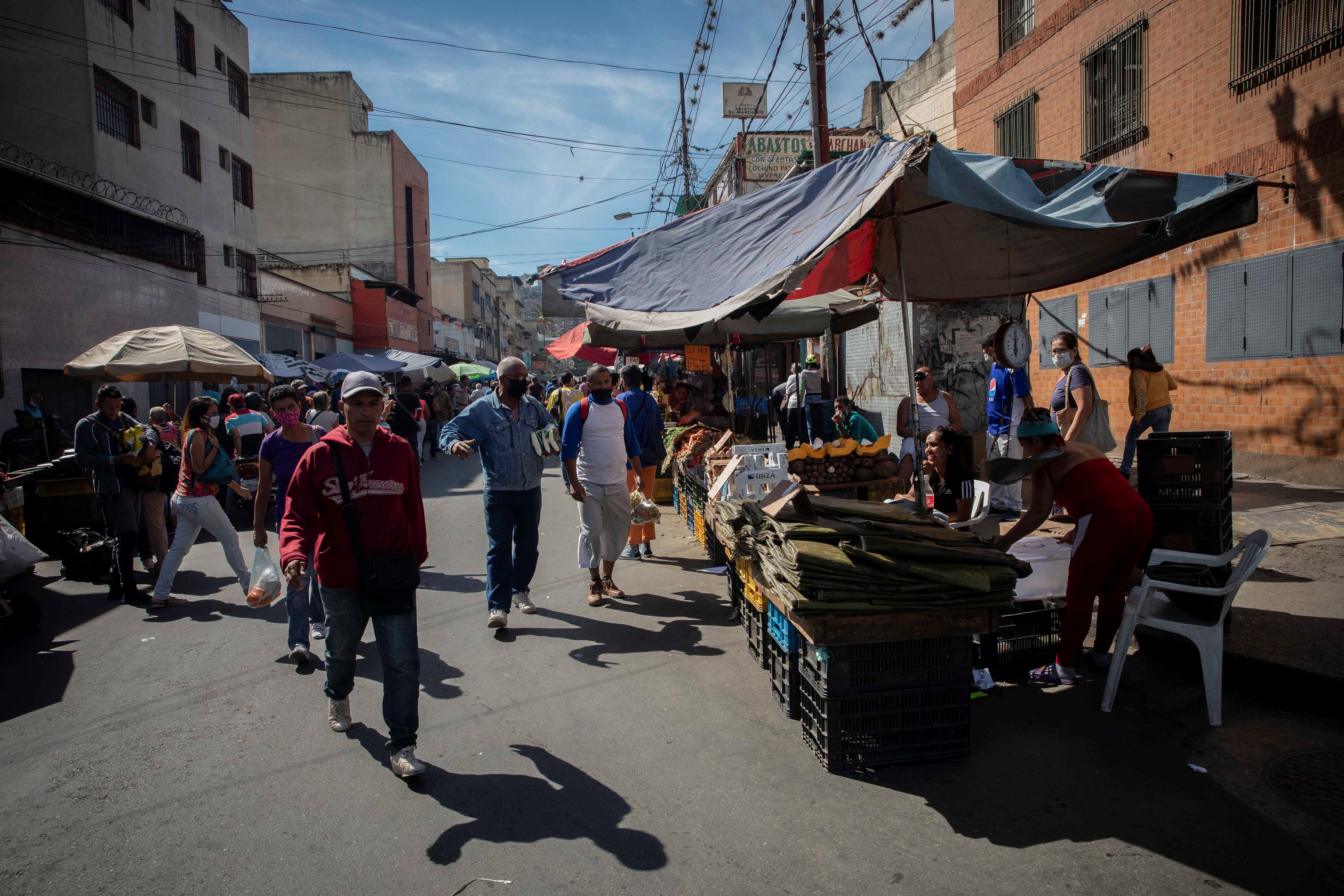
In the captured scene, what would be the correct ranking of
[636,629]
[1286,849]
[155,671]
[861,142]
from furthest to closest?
1. [861,142]
2. [636,629]
3. [155,671]
4. [1286,849]

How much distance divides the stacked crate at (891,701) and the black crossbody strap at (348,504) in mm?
2284

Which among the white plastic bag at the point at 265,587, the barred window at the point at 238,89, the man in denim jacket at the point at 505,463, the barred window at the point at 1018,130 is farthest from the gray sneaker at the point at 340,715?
the barred window at the point at 238,89

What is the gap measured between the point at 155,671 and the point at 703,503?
4.98 m

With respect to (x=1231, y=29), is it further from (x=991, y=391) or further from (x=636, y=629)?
(x=636, y=629)

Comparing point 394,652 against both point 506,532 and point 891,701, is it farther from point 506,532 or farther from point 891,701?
point 891,701

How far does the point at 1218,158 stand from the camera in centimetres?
1105

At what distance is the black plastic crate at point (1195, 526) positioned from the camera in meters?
4.62

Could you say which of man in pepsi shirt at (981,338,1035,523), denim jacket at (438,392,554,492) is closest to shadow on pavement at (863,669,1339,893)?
man in pepsi shirt at (981,338,1035,523)

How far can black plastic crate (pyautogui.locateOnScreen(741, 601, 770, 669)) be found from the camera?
4.79m

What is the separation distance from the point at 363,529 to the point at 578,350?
9577 millimetres

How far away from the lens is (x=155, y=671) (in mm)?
5320

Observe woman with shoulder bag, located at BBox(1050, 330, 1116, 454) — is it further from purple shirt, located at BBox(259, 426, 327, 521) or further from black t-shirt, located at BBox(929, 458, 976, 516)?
purple shirt, located at BBox(259, 426, 327, 521)

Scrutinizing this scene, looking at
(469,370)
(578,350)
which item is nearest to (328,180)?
(469,370)

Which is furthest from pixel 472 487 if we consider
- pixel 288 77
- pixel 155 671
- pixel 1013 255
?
pixel 288 77
